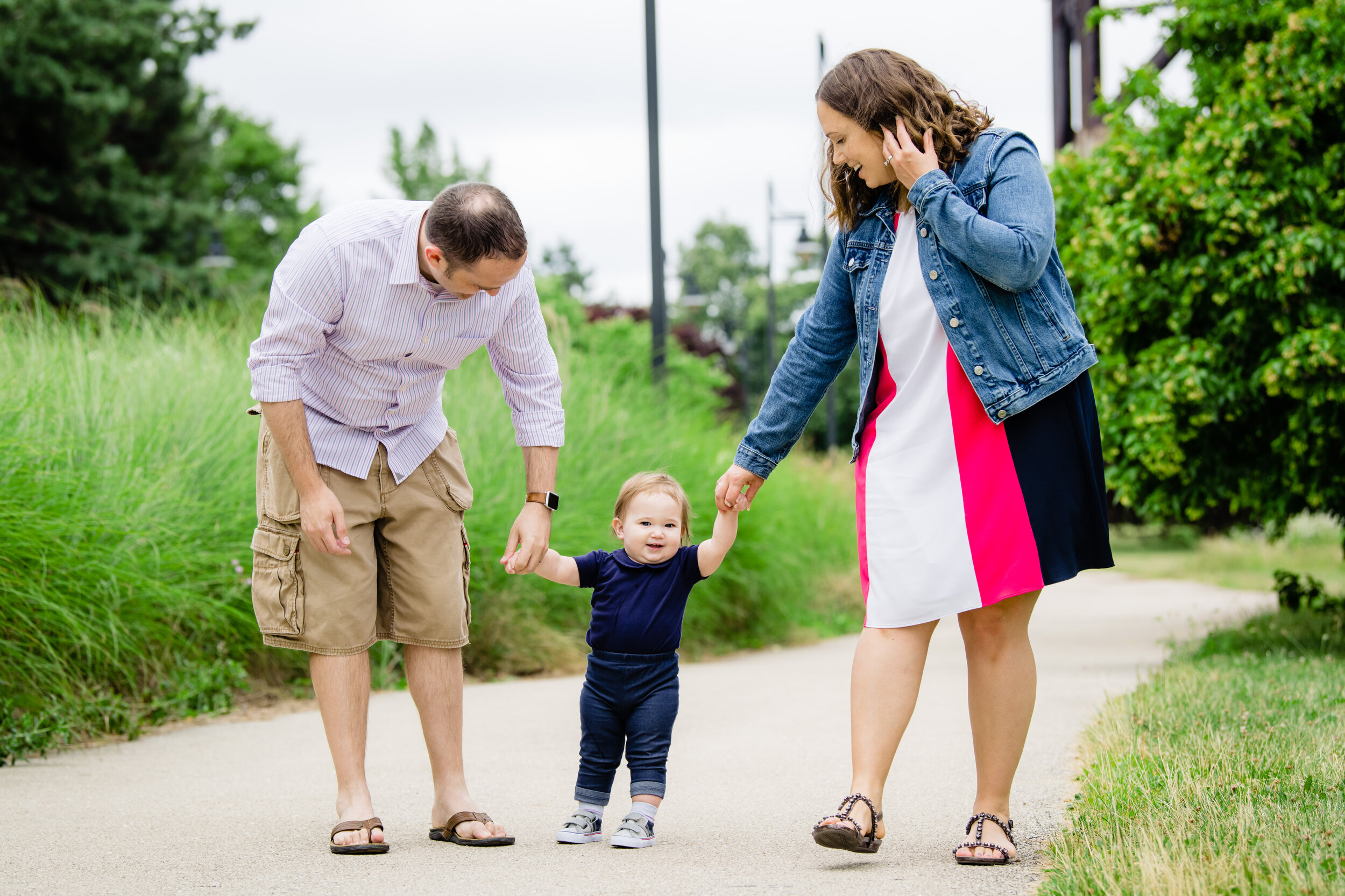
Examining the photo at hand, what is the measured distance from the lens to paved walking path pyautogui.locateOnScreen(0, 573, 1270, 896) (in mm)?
2824

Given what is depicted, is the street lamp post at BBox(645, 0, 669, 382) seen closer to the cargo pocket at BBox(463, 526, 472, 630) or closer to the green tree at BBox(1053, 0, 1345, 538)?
the green tree at BBox(1053, 0, 1345, 538)

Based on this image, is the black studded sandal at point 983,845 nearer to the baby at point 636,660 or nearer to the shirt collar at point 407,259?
the baby at point 636,660

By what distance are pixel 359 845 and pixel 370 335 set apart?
1.27 m

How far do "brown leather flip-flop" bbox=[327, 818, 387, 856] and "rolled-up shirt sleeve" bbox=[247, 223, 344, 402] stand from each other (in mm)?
1073

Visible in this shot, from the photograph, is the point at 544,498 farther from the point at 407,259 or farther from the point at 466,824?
the point at 466,824

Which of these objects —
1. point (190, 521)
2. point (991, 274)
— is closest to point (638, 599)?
point (991, 274)

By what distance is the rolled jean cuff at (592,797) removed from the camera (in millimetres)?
3246

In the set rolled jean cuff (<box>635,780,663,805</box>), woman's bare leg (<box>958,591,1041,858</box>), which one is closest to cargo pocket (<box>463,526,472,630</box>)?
rolled jean cuff (<box>635,780,663,805</box>)

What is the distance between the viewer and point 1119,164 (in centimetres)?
662

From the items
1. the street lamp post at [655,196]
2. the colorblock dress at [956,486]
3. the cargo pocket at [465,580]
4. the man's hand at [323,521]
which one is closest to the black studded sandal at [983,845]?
the colorblock dress at [956,486]

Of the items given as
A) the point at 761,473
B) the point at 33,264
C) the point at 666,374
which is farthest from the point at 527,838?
the point at 33,264

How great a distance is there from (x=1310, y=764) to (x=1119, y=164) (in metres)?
4.29

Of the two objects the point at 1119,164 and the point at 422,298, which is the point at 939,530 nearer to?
the point at 422,298

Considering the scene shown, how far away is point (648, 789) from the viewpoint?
324 cm
